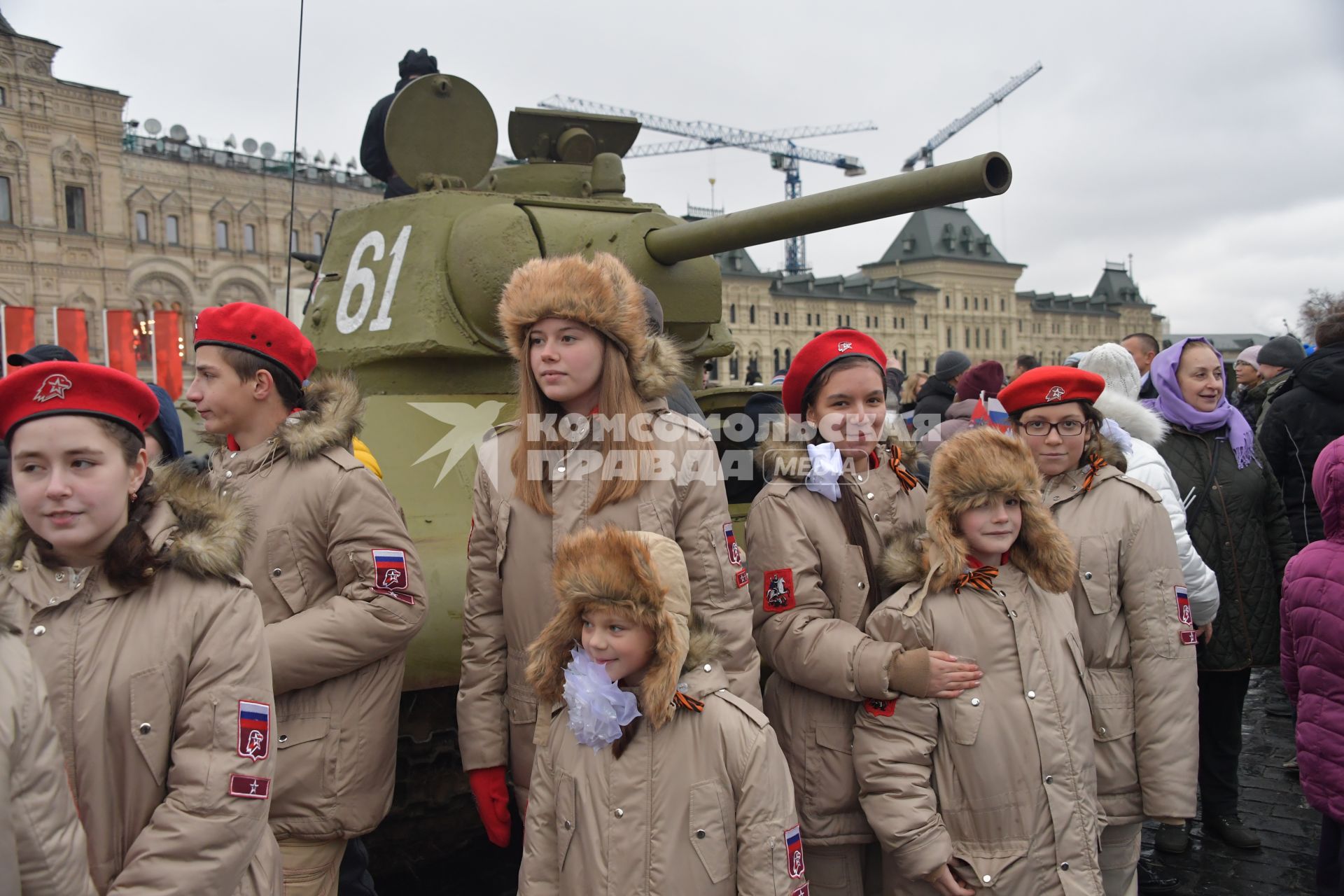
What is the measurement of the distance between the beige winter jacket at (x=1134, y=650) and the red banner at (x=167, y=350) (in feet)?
66.2

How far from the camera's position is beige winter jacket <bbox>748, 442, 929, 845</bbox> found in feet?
9.85

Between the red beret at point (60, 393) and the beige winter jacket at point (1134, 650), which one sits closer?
the red beret at point (60, 393)

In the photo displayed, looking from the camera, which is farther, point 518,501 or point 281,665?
point 518,501

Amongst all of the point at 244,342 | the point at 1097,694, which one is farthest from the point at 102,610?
the point at 1097,694

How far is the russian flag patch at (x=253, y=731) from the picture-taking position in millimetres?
2236

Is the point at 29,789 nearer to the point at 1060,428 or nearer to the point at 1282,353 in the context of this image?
the point at 1060,428

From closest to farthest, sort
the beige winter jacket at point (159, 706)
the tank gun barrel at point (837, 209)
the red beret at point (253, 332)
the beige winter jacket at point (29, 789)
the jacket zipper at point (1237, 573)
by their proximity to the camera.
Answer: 1. the beige winter jacket at point (29, 789)
2. the beige winter jacket at point (159, 706)
3. the red beret at point (253, 332)
4. the tank gun barrel at point (837, 209)
5. the jacket zipper at point (1237, 573)

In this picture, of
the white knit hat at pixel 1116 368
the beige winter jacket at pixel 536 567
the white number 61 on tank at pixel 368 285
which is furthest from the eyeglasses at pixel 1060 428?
the white number 61 on tank at pixel 368 285

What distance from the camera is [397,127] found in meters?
5.61

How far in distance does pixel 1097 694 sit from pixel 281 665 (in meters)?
2.36

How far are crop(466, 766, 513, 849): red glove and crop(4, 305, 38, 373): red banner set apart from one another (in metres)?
20.3

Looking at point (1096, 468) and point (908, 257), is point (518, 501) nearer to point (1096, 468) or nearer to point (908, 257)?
point (1096, 468)

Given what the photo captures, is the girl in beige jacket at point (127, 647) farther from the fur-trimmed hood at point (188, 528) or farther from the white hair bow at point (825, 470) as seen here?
the white hair bow at point (825, 470)

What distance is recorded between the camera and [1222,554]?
470 centimetres
